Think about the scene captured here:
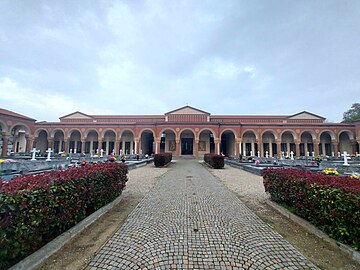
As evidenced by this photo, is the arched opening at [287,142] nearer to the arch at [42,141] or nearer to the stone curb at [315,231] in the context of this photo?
the stone curb at [315,231]

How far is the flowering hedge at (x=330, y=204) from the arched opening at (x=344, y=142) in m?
38.5

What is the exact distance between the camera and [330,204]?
308 cm

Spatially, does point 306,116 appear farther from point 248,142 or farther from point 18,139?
point 18,139

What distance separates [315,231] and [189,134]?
30796 millimetres

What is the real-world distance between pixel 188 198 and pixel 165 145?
2766 centimetres

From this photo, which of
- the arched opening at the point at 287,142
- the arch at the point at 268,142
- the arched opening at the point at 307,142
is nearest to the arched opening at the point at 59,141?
the arch at the point at 268,142

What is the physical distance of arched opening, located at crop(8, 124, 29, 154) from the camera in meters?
29.3

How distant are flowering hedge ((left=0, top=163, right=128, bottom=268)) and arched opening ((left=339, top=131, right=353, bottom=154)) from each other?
42473 mm

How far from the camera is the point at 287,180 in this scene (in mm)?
4680

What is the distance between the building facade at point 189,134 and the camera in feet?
99.1

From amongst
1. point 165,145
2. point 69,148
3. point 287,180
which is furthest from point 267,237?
point 69,148

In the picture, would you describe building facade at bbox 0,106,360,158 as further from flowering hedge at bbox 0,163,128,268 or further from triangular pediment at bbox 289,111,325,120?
flowering hedge at bbox 0,163,128,268

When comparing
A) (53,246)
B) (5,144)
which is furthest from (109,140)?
(53,246)

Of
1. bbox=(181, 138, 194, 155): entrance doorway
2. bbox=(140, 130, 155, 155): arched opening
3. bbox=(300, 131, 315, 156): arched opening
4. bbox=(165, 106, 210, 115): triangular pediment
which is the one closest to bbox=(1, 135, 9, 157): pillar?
bbox=(140, 130, 155, 155): arched opening
